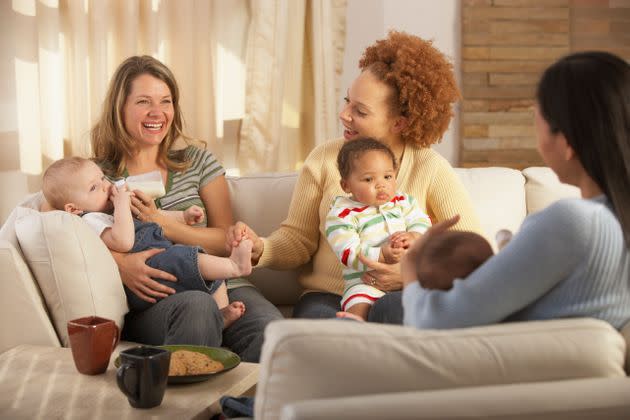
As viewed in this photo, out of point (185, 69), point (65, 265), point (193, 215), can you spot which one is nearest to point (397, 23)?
point (185, 69)

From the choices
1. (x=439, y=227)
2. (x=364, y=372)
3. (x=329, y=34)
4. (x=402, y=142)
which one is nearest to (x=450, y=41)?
(x=329, y=34)

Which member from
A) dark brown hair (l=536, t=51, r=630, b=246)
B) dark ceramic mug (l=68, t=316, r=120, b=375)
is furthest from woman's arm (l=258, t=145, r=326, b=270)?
dark brown hair (l=536, t=51, r=630, b=246)

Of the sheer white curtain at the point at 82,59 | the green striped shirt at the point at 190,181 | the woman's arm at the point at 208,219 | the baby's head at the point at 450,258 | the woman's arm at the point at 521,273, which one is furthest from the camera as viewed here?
the sheer white curtain at the point at 82,59

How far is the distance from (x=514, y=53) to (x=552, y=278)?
2.84 m

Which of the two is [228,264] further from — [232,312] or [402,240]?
[402,240]

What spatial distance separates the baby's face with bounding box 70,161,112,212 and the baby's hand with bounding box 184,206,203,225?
267 mm

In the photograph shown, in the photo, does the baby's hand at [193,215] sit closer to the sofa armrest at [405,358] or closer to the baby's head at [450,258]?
the baby's head at [450,258]

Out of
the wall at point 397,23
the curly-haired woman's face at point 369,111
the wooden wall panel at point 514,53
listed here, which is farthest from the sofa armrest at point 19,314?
the wooden wall panel at point 514,53

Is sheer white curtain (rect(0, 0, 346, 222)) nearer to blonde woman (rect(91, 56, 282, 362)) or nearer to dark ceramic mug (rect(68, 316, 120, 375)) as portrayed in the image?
blonde woman (rect(91, 56, 282, 362))

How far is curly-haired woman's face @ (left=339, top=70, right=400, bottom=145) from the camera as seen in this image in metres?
2.45

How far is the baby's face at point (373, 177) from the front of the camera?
217 cm

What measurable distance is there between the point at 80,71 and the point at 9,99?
319 millimetres

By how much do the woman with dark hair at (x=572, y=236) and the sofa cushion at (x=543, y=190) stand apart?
4.78 ft

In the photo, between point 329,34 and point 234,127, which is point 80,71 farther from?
point 329,34
